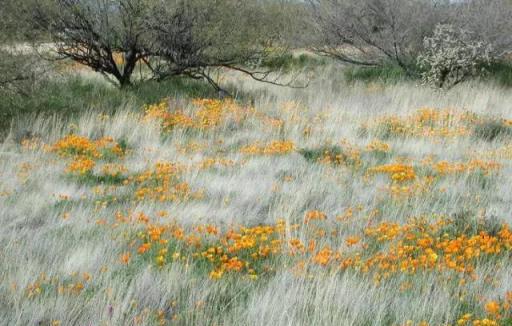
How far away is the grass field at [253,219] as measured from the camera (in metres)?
3.75

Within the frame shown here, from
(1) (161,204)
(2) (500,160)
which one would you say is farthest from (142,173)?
(2) (500,160)

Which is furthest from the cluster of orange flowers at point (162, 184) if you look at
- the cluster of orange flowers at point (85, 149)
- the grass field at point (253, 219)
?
the cluster of orange flowers at point (85, 149)

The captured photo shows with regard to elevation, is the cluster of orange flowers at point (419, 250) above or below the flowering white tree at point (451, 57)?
below

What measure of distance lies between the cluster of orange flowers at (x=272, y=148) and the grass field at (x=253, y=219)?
28mm

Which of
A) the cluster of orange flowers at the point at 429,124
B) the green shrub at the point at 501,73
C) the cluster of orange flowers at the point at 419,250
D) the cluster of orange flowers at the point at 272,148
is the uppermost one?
the green shrub at the point at 501,73

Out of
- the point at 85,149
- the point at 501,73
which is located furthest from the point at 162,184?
the point at 501,73

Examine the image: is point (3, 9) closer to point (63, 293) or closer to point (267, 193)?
point (267, 193)

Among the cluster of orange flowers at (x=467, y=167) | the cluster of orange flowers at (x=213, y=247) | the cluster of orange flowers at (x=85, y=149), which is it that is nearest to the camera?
the cluster of orange flowers at (x=213, y=247)

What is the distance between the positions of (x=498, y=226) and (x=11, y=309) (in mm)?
4330

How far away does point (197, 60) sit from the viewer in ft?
40.9

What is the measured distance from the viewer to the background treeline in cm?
1061

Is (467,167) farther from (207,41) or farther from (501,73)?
(501,73)

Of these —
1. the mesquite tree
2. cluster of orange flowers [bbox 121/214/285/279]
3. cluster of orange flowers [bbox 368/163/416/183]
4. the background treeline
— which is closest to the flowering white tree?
the background treeline

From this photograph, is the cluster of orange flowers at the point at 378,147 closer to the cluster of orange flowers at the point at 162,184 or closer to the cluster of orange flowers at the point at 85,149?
the cluster of orange flowers at the point at 162,184
